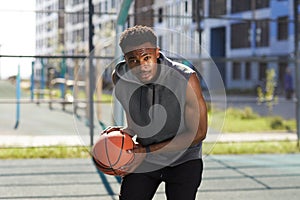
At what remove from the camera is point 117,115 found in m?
6.45

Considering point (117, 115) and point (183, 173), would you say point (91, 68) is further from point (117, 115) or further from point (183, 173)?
point (183, 173)

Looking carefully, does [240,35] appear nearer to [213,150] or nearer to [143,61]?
[213,150]

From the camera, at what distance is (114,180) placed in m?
7.23

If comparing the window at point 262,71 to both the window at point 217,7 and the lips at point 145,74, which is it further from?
the lips at point 145,74

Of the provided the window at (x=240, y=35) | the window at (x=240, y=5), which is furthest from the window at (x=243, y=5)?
the window at (x=240, y=35)

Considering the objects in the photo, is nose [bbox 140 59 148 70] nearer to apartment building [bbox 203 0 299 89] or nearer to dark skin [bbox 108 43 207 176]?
dark skin [bbox 108 43 207 176]

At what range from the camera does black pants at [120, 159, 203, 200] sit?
11.2ft

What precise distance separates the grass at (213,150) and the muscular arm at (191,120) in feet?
19.3

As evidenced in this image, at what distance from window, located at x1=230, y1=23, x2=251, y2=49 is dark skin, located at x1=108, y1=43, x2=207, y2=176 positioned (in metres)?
34.9

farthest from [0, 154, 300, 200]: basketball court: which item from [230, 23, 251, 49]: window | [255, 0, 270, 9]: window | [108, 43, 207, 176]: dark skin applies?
[230, 23, 251, 49]: window

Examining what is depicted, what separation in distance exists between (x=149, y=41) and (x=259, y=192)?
3733 mm

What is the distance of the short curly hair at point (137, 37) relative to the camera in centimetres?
323

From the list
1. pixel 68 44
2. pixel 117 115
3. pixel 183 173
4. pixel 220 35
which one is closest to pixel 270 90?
pixel 117 115

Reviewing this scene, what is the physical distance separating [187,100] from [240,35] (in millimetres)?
35816
